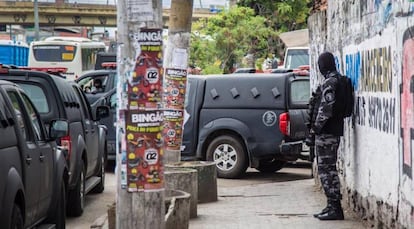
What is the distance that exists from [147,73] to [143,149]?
61 centimetres

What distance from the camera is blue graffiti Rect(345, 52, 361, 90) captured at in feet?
33.8

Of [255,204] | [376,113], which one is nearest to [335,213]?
[376,113]

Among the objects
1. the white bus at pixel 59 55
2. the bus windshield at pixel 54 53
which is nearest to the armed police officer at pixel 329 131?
the white bus at pixel 59 55

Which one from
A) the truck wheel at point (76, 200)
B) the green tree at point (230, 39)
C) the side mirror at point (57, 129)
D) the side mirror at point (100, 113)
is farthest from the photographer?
the green tree at point (230, 39)

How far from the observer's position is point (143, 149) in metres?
6.94

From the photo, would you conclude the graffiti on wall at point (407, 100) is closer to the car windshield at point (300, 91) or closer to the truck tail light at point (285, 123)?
the truck tail light at point (285, 123)

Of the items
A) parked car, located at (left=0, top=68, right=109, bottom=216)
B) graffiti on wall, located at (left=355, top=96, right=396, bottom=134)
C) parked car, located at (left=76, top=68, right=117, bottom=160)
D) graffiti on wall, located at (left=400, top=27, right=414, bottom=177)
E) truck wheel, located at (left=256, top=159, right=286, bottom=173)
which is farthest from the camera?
parked car, located at (left=76, top=68, right=117, bottom=160)

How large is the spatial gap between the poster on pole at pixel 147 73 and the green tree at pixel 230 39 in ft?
91.9

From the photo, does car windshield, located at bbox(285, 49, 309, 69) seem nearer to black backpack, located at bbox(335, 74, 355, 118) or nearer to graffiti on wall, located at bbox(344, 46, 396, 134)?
graffiti on wall, located at bbox(344, 46, 396, 134)

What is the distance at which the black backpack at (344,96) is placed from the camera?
10.2 m

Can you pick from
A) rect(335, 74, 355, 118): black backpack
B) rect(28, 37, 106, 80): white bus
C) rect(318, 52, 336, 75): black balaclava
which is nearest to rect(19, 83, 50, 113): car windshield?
rect(318, 52, 336, 75): black balaclava

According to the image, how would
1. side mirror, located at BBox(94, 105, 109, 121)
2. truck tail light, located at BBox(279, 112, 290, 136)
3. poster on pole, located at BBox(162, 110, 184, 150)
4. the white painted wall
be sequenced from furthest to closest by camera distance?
truck tail light, located at BBox(279, 112, 290, 136) → side mirror, located at BBox(94, 105, 109, 121) → poster on pole, located at BBox(162, 110, 184, 150) → the white painted wall

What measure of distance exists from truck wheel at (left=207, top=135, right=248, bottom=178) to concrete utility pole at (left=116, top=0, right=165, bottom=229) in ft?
30.3

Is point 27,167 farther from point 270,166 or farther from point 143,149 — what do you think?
point 270,166
